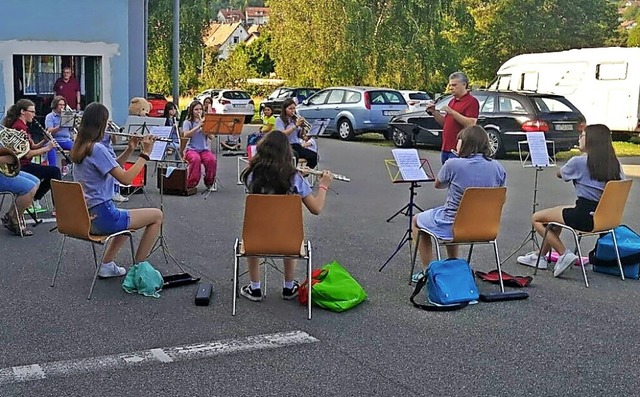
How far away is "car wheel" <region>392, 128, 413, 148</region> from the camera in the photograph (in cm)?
2052

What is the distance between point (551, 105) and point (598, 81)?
5059 millimetres

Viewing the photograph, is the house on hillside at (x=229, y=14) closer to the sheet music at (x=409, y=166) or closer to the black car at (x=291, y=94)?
the black car at (x=291, y=94)

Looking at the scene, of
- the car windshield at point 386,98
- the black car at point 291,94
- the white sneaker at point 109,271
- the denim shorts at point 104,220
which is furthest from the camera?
the black car at point 291,94

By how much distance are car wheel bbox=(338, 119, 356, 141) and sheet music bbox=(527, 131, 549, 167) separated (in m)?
14.7

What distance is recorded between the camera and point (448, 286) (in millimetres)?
6352

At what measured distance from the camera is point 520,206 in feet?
38.2

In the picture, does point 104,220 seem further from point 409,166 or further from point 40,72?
point 40,72

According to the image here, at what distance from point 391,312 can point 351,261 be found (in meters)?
1.75

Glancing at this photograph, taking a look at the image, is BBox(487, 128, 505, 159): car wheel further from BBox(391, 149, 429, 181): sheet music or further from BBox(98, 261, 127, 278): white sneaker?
BBox(98, 261, 127, 278): white sneaker

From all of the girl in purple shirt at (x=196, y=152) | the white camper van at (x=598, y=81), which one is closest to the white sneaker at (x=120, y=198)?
the girl in purple shirt at (x=196, y=152)

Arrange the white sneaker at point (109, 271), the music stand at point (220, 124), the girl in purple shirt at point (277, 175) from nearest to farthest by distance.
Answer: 1. the girl in purple shirt at point (277, 175)
2. the white sneaker at point (109, 271)
3. the music stand at point (220, 124)

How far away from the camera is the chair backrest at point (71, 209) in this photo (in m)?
6.43

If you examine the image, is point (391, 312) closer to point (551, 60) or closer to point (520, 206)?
point (520, 206)

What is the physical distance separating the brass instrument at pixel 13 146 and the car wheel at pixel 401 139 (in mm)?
12539
